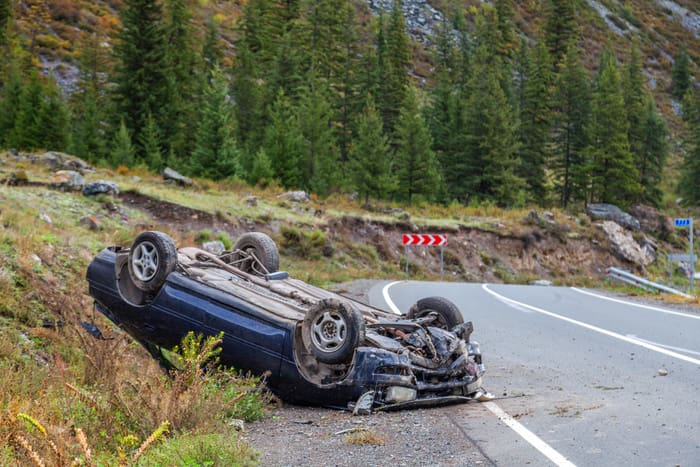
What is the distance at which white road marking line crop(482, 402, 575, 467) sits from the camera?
418 cm

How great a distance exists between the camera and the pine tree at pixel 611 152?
4619cm

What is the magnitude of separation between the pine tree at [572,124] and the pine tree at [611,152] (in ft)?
5.20

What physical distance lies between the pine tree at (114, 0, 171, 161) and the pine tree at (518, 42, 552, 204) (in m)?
27.9

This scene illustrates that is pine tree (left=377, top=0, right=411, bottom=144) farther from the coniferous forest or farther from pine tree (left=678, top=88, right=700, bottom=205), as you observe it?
pine tree (left=678, top=88, right=700, bottom=205)

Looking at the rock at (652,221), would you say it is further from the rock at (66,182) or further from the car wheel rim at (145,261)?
the car wheel rim at (145,261)

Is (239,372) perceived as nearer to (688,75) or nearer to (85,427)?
(85,427)

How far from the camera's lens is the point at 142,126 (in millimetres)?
37094

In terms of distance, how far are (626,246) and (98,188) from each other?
30.6m

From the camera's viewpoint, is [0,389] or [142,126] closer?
[0,389]

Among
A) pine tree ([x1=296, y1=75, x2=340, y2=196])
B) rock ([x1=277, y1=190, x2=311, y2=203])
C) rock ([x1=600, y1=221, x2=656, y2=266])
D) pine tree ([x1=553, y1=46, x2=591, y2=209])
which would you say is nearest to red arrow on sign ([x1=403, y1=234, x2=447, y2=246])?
rock ([x1=277, y1=190, x2=311, y2=203])

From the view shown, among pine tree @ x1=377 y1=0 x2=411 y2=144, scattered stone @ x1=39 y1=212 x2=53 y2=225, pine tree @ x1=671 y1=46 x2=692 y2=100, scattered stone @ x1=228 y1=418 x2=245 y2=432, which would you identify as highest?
pine tree @ x1=671 y1=46 x2=692 y2=100

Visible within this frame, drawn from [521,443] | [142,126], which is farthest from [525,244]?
[521,443]

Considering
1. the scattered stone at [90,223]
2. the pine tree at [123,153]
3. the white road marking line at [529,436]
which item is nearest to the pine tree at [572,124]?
the pine tree at [123,153]

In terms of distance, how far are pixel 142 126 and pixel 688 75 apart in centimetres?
6954
